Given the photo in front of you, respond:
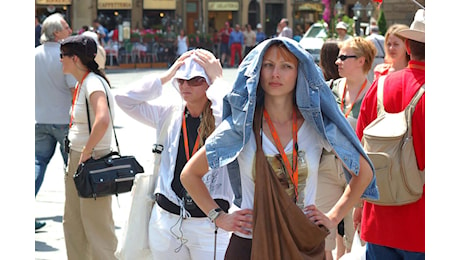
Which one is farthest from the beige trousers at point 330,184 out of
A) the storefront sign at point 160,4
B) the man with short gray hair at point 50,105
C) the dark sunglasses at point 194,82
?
the storefront sign at point 160,4

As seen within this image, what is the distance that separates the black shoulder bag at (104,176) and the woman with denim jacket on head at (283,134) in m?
2.51

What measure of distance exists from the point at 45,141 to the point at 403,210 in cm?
456

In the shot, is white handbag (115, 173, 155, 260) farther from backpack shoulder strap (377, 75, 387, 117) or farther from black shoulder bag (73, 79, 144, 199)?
backpack shoulder strap (377, 75, 387, 117)

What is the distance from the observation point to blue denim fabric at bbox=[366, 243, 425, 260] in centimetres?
452

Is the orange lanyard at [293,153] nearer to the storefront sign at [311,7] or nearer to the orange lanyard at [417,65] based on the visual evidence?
the orange lanyard at [417,65]

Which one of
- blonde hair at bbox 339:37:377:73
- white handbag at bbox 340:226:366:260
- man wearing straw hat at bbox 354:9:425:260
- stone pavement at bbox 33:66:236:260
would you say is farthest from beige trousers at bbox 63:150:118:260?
man wearing straw hat at bbox 354:9:425:260

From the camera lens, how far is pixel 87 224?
637cm

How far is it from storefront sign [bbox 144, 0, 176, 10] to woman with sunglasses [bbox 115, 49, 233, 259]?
146ft

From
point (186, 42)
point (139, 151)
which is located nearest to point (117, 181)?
point (139, 151)

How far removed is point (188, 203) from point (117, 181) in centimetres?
147

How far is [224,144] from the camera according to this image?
11.9 feet

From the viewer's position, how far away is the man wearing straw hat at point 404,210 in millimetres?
4441

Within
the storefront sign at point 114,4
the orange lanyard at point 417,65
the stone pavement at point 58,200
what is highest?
the storefront sign at point 114,4

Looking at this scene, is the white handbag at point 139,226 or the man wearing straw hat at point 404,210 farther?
the white handbag at point 139,226
